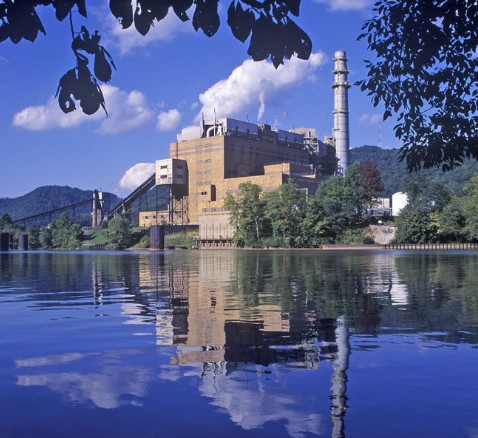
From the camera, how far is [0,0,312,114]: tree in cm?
408

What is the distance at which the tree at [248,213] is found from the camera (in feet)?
427

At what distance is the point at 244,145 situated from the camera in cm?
15350

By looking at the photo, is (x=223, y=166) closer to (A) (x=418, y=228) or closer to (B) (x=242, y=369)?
(A) (x=418, y=228)


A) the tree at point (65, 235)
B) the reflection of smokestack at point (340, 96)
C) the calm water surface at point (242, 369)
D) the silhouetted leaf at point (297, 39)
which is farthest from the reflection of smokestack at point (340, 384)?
the tree at point (65, 235)

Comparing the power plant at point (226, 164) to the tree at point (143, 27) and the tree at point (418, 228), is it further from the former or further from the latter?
the tree at point (143, 27)

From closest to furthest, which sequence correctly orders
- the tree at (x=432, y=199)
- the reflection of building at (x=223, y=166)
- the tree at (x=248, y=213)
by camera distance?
the tree at (x=432, y=199)
the tree at (x=248, y=213)
the reflection of building at (x=223, y=166)

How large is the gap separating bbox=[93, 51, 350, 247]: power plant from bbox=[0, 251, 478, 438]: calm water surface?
125864mm

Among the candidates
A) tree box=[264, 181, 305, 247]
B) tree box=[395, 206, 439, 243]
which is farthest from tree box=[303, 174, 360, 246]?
tree box=[395, 206, 439, 243]

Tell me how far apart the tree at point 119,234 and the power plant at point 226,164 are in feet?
44.6

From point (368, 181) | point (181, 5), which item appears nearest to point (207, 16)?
point (181, 5)

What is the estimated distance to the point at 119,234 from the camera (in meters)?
154

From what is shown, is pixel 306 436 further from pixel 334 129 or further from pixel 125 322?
pixel 334 129

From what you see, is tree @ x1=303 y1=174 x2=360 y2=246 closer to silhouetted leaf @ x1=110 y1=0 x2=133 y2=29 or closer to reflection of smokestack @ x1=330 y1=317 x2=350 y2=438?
reflection of smokestack @ x1=330 y1=317 x2=350 y2=438

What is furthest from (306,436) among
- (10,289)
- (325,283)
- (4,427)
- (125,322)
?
(10,289)
